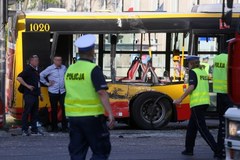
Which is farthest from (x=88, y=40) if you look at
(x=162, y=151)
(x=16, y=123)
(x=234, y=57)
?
(x=16, y=123)

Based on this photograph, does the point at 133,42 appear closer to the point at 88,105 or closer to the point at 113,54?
the point at 113,54

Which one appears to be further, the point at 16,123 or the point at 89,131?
the point at 16,123

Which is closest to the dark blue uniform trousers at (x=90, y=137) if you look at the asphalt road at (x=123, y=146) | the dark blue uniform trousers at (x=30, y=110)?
the asphalt road at (x=123, y=146)

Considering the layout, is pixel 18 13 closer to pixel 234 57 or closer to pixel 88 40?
pixel 88 40

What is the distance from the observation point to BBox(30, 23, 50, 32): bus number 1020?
14248 mm

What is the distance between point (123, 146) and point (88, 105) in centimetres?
458

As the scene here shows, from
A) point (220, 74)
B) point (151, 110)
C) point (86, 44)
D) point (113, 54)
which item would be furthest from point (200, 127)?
point (113, 54)

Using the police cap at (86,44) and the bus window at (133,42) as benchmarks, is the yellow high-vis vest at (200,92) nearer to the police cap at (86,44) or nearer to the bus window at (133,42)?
the police cap at (86,44)

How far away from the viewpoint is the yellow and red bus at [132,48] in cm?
1431

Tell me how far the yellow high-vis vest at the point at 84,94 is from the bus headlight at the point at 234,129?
5.07 ft

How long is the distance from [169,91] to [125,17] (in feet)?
6.52

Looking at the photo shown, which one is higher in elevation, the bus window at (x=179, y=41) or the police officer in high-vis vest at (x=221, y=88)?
the bus window at (x=179, y=41)

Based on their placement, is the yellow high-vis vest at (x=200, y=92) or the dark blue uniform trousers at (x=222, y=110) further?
the yellow high-vis vest at (x=200, y=92)

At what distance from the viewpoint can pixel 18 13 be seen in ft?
47.8
